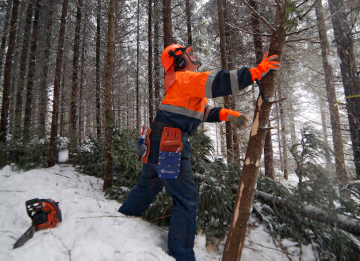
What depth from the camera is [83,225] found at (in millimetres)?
2223

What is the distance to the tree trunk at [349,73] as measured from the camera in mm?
4137

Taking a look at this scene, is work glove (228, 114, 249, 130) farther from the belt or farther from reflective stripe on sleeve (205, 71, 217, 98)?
the belt

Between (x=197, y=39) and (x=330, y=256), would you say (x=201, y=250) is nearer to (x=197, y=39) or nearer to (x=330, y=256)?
(x=330, y=256)

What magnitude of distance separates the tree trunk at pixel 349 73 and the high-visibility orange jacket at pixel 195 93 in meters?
3.86

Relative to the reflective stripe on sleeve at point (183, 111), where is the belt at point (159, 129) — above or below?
below

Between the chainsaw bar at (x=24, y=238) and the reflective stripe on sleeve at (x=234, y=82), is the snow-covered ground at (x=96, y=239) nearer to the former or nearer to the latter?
the chainsaw bar at (x=24, y=238)

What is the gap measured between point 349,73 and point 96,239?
597 cm

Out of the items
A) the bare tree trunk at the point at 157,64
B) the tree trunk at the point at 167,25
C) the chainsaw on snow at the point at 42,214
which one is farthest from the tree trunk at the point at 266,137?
the chainsaw on snow at the point at 42,214

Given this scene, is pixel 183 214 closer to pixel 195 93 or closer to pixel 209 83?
pixel 195 93

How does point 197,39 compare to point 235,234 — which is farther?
point 197,39

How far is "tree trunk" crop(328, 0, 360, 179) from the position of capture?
414cm

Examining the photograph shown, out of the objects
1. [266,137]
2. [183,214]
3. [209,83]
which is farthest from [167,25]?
[183,214]

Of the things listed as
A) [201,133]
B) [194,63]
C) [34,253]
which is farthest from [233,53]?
[34,253]

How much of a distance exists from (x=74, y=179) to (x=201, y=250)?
161 inches
